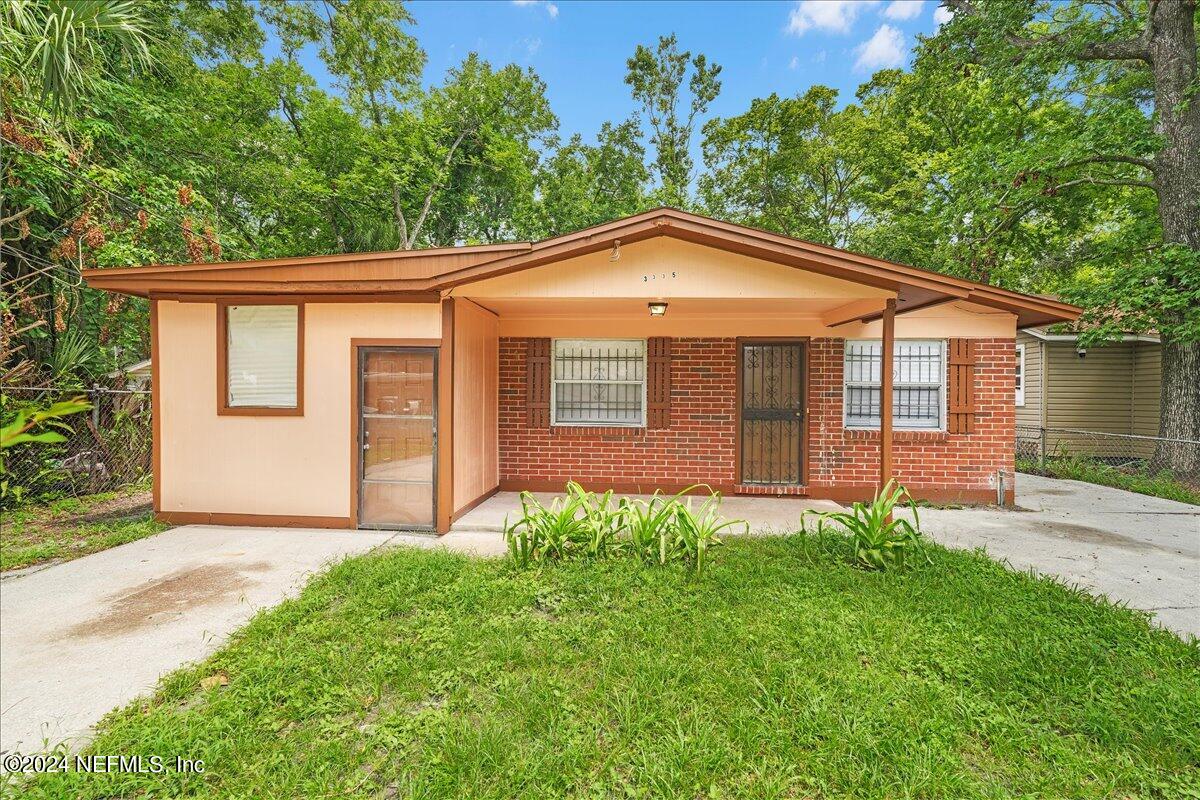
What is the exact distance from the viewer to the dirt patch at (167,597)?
3047 mm

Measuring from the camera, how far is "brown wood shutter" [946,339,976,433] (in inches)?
243

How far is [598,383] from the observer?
22.0 ft

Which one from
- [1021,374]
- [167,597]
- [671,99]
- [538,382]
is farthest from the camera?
[671,99]

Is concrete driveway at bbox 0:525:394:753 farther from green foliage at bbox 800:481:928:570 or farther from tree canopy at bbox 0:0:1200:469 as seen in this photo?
green foliage at bbox 800:481:928:570

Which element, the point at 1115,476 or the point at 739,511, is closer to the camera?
the point at 739,511

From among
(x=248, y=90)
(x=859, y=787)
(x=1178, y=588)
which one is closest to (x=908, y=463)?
(x=1178, y=588)

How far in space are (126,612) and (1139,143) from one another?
44.7 feet

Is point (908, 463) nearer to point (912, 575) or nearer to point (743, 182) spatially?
point (912, 575)

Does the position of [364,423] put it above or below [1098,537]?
above

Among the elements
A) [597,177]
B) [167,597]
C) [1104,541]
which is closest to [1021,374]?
[1104,541]

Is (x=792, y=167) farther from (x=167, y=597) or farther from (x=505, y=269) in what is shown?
(x=167, y=597)

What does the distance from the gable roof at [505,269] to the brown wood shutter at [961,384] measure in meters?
0.80

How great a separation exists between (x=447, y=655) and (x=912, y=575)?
134 inches

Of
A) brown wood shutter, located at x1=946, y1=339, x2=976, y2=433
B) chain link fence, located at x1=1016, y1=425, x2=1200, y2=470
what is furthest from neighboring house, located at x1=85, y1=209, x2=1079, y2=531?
chain link fence, located at x1=1016, y1=425, x2=1200, y2=470
